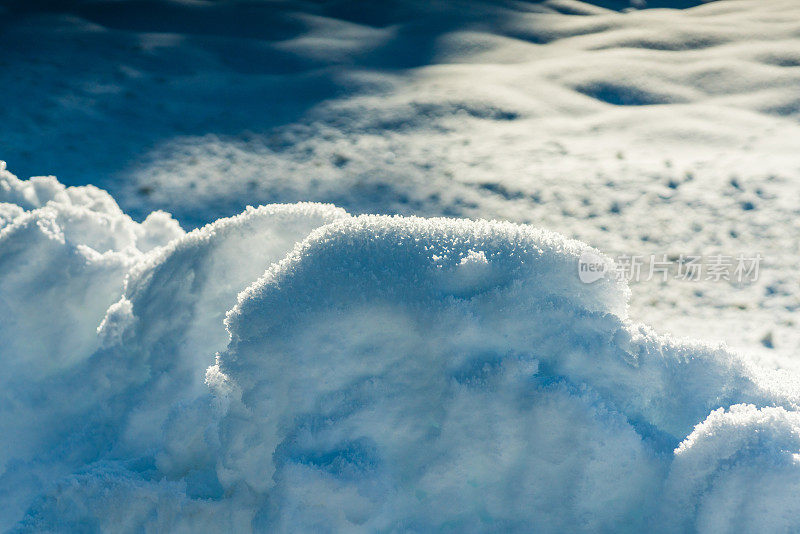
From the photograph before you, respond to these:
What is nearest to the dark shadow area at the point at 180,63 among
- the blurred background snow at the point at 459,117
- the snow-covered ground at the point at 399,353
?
the blurred background snow at the point at 459,117

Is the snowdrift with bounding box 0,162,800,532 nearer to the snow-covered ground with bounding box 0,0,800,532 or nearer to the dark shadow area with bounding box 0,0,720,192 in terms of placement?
the snow-covered ground with bounding box 0,0,800,532

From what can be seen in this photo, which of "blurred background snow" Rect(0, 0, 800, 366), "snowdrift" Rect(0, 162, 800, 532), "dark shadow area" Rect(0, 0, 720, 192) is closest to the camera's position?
"snowdrift" Rect(0, 162, 800, 532)

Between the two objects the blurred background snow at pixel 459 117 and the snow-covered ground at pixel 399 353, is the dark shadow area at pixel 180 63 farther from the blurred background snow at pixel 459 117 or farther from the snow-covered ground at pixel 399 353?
the snow-covered ground at pixel 399 353

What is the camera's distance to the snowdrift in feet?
2.68

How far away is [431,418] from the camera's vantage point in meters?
0.87

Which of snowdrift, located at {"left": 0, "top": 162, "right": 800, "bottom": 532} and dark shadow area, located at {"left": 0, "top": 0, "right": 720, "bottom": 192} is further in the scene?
dark shadow area, located at {"left": 0, "top": 0, "right": 720, "bottom": 192}

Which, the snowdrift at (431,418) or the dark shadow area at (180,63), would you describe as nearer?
the snowdrift at (431,418)

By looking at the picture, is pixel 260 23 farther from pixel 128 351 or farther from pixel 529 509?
pixel 529 509

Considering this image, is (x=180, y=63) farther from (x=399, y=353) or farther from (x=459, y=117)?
(x=399, y=353)

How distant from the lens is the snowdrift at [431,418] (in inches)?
32.2

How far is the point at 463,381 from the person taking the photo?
86 centimetres

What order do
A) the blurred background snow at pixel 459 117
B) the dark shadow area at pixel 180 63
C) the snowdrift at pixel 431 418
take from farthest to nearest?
1. the dark shadow area at pixel 180 63
2. the blurred background snow at pixel 459 117
3. the snowdrift at pixel 431 418

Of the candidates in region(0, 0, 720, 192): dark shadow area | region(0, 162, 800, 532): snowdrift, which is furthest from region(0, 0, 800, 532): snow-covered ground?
region(0, 0, 720, 192): dark shadow area

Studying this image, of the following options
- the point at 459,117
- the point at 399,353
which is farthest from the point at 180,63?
the point at 399,353
